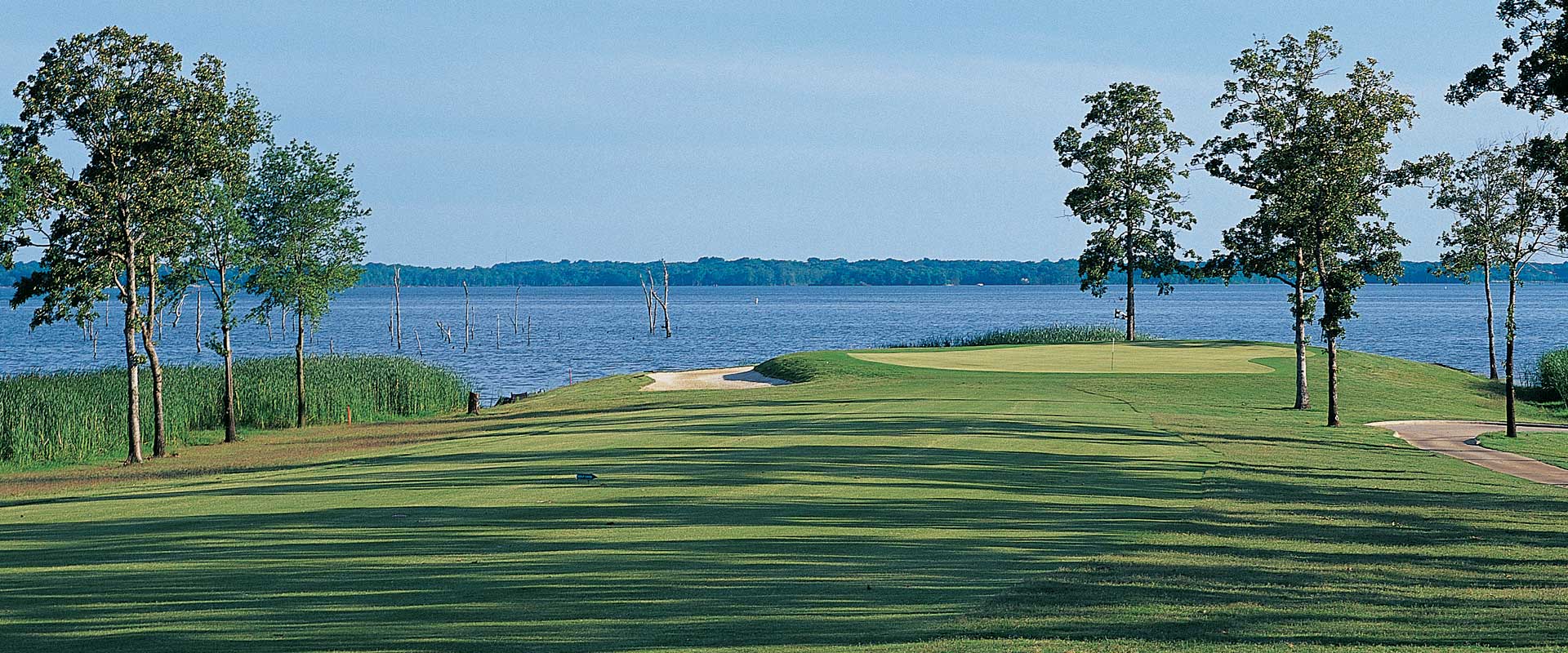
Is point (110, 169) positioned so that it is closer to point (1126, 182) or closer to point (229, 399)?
point (229, 399)

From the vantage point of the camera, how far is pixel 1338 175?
91.1 ft

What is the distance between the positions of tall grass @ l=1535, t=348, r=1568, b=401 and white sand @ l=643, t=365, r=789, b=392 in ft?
76.2

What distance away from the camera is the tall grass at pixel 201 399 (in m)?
30.4

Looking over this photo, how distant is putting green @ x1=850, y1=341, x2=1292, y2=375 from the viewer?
40.6 metres

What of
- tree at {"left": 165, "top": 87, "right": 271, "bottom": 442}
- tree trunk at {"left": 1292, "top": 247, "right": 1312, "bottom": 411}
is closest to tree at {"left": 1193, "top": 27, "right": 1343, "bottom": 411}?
tree trunk at {"left": 1292, "top": 247, "right": 1312, "bottom": 411}

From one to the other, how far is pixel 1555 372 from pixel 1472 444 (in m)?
19.6

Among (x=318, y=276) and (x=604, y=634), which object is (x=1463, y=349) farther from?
(x=604, y=634)

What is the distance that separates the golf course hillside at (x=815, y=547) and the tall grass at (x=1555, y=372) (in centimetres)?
1804

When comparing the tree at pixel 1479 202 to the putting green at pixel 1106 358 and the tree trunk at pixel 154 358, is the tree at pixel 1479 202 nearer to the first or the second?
the putting green at pixel 1106 358

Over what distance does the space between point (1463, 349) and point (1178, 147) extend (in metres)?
31.2

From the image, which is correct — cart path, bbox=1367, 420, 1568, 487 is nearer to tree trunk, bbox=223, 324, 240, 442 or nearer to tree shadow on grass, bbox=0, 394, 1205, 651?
tree shadow on grass, bbox=0, 394, 1205, 651

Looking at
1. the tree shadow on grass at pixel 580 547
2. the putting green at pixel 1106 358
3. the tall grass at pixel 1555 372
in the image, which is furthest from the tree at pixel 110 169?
the tall grass at pixel 1555 372

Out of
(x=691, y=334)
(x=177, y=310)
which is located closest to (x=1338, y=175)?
(x=177, y=310)

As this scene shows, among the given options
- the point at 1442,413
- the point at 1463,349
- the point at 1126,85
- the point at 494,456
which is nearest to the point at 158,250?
the point at 494,456
